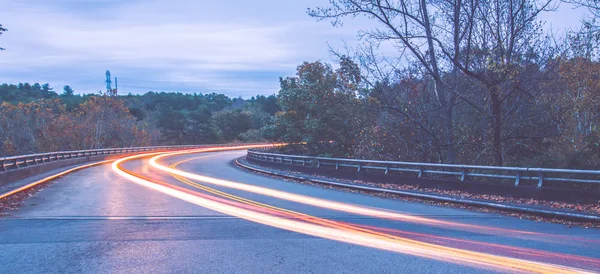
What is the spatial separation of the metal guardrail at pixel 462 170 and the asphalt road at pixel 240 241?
1921mm

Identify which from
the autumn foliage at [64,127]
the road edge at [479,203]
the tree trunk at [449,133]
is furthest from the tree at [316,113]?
the autumn foliage at [64,127]

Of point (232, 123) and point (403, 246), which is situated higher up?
point (232, 123)

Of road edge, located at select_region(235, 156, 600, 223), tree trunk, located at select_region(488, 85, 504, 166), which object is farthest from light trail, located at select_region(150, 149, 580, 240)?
tree trunk, located at select_region(488, 85, 504, 166)

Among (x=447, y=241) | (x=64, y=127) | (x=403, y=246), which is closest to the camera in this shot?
(x=403, y=246)

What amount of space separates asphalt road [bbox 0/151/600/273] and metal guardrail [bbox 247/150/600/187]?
1921 millimetres

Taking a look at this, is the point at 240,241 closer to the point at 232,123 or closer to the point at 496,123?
the point at 496,123

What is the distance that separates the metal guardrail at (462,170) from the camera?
1237 centimetres

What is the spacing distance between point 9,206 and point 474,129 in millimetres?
17938

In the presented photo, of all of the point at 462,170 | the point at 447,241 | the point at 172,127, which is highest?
the point at 172,127

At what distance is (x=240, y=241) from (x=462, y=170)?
9314mm

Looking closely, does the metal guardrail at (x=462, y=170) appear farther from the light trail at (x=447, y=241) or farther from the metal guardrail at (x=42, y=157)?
the metal guardrail at (x=42, y=157)

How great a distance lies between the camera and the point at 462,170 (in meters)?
15.2

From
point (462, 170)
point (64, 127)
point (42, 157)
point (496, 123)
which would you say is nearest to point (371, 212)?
point (462, 170)

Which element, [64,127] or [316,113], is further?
[64,127]
